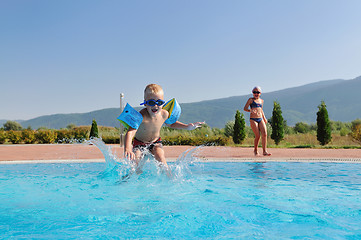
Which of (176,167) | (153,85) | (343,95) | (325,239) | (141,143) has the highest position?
(343,95)

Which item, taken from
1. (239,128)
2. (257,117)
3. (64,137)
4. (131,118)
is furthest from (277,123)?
(64,137)

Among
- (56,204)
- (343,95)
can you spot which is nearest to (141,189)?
(56,204)

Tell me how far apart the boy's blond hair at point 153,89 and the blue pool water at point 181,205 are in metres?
1.27

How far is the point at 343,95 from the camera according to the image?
196875 mm

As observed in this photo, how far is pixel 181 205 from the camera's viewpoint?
459 cm

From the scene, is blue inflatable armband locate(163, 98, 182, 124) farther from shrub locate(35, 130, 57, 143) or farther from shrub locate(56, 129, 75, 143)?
shrub locate(35, 130, 57, 143)

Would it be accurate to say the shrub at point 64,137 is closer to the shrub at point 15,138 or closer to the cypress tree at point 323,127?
the shrub at point 15,138

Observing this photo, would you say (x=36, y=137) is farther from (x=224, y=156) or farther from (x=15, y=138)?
(x=224, y=156)

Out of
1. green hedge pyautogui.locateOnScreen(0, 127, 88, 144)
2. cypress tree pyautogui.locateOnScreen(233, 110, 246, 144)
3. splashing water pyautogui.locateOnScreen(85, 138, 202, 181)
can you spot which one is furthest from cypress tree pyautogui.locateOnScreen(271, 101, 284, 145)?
green hedge pyautogui.locateOnScreen(0, 127, 88, 144)

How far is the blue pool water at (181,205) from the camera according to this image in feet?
11.3

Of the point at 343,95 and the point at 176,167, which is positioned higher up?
the point at 343,95

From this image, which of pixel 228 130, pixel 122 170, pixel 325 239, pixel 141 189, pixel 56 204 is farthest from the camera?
pixel 228 130

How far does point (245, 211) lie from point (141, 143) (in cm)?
200

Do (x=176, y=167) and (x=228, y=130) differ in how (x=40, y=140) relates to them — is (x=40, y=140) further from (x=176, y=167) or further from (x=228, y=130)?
(x=176, y=167)
